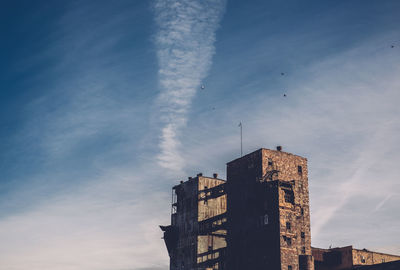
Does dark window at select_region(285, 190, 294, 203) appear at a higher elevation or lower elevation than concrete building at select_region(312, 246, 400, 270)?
higher

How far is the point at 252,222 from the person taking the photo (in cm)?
7075

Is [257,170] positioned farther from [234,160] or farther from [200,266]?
[200,266]

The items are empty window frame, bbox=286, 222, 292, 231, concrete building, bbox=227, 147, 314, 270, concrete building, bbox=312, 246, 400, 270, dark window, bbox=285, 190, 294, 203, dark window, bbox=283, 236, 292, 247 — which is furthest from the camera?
concrete building, bbox=312, 246, 400, 270

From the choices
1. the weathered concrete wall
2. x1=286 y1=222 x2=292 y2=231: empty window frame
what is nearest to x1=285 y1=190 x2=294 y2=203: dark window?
x1=286 y1=222 x2=292 y2=231: empty window frame

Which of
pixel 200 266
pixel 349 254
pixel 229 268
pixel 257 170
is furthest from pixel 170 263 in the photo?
pixel 349 254

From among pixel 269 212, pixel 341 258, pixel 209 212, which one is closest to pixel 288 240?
pixel 269 212

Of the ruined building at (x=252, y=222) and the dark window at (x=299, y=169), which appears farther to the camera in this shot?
the dark window at (x=299, y=169)

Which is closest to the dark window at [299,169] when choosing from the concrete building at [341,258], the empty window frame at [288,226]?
the empty window frame at [288,226]

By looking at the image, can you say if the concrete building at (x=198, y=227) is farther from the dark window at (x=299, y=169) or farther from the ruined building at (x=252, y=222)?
the dark window at (x=299, y=169)

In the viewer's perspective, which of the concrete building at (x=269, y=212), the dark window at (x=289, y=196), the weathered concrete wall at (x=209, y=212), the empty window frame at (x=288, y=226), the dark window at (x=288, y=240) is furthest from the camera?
the weathered concrete wall at (x=209, y=212)

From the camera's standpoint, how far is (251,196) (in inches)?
2835

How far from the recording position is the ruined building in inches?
2633

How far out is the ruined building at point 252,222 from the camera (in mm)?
66875

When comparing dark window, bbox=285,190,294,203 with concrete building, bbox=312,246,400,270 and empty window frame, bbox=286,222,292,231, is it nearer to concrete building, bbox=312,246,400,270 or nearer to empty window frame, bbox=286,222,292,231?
empty window frame, bbox=286,222,292,231
